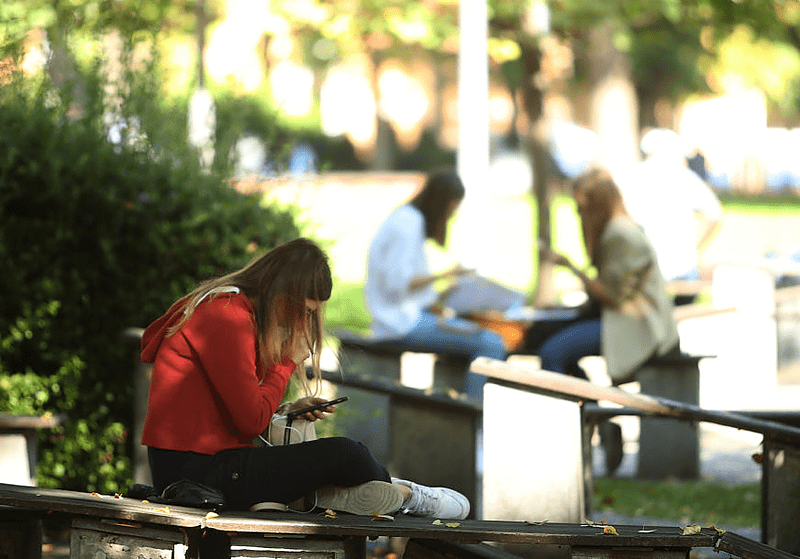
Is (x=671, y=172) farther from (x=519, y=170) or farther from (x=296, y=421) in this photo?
(x=519, y=170)

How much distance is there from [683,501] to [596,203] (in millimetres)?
1951

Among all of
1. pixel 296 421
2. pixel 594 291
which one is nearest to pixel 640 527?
pixel 296 421

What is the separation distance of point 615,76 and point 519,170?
18860 millimetres

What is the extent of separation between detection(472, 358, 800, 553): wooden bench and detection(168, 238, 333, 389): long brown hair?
872 mm

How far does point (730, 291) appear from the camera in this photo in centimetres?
1293

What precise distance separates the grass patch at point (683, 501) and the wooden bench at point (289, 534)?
2693 mm

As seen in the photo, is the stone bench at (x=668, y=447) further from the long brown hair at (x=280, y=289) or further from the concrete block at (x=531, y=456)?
the long brown hair at (x=280, y=289)

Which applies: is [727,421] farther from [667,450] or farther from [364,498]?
[667,450]

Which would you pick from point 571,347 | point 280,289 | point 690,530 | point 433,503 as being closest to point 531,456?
point 433,503

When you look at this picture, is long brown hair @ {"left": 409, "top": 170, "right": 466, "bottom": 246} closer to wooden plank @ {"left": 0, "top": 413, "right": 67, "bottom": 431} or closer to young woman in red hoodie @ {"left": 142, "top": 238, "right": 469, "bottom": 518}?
wooden plank @ {"left": 0, "top": 413, "right": 67, "bottom": 431}

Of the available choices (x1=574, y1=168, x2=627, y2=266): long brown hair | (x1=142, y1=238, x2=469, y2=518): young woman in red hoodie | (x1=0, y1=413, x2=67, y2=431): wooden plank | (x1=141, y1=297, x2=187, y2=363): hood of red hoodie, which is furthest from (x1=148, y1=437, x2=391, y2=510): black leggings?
(x1=574, y1=168, x2=627, y2=266): long brown hair

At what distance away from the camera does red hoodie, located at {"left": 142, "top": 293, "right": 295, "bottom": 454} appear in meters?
4.07

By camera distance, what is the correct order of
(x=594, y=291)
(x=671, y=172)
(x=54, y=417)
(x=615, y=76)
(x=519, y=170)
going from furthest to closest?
(x=519, y=170), (x=615, y=76), (x=671, y=172), (x=594, y=291), (x=54, y=417)

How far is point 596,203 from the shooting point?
8180mm
